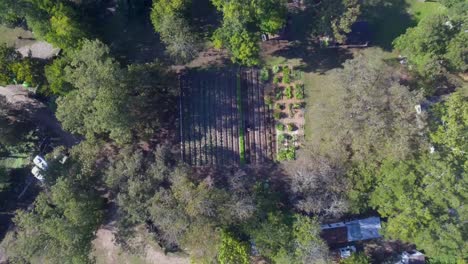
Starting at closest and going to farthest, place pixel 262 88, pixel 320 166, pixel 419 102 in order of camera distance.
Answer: pixel 419 102, pixel 320 166, pixel 262 88

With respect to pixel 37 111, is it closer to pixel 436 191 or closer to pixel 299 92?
pixel 299 92

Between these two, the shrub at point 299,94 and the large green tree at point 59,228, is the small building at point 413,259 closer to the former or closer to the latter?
the shrub at point 299,94

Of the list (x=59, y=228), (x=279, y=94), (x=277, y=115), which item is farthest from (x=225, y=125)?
(x=59, y=228)

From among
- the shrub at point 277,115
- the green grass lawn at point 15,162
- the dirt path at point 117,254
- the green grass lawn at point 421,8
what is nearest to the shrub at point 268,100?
the shrub at point 277,115

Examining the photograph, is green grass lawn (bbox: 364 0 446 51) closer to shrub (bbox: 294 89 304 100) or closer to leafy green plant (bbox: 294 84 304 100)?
leafy green plant (bbox: 294 84 304 100)

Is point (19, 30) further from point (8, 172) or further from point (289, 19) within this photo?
point (289, 19)

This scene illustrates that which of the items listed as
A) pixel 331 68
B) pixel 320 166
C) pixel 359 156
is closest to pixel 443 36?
pixel 331 68
